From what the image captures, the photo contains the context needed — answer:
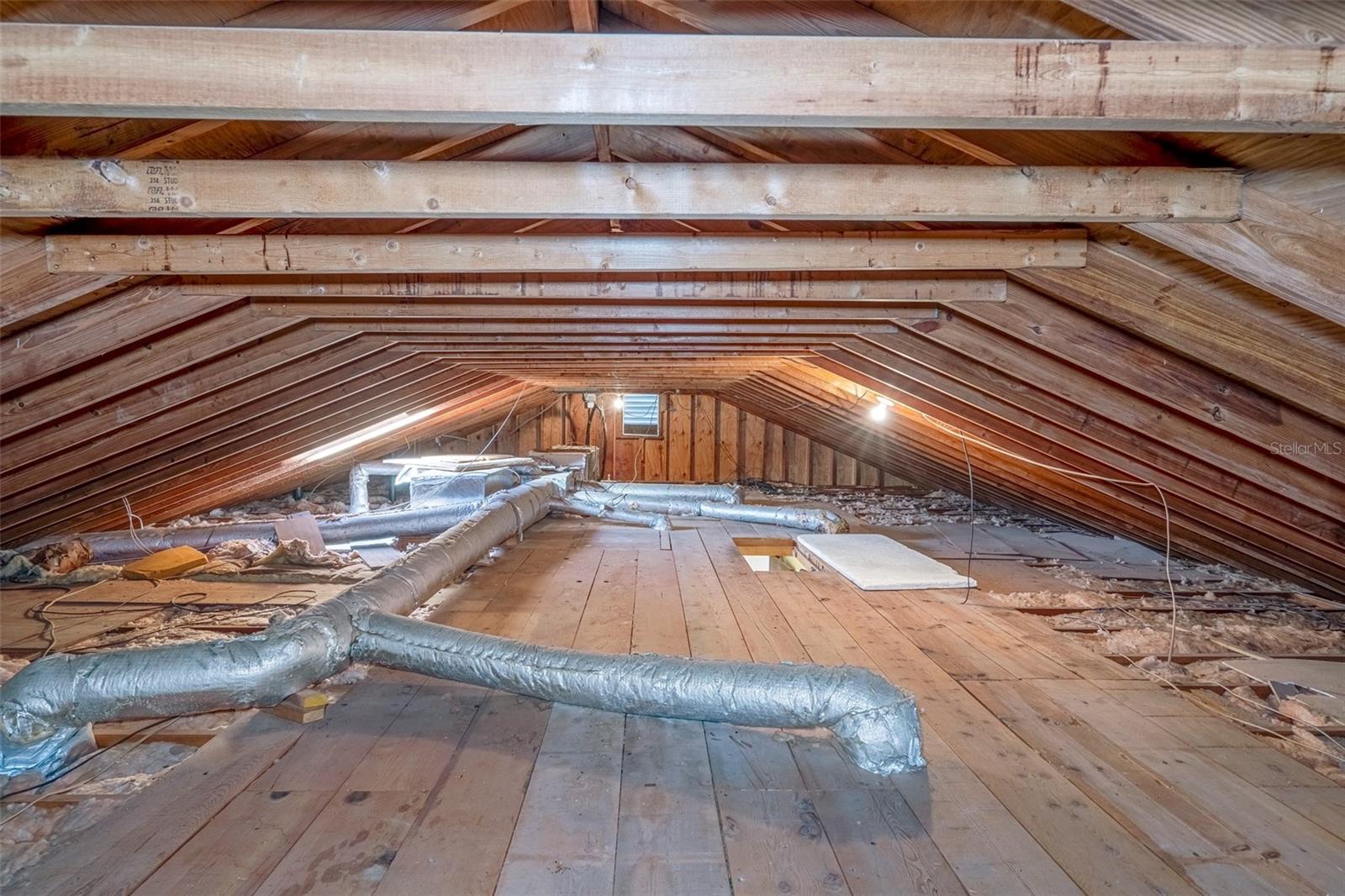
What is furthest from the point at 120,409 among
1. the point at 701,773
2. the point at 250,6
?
the point at 701,773

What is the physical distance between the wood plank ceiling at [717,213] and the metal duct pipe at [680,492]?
2.83 metres

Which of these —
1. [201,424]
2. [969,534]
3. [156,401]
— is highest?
[156,401]

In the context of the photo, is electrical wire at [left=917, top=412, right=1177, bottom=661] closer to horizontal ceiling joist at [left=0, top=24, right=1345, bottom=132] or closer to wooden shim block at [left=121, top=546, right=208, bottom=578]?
horizontal ceiling joist at [left=0, top=24, right=1345, bottom=132]

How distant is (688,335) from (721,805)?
10.1 ft

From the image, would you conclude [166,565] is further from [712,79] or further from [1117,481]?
[1117,481]

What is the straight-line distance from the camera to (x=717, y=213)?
6.20 feet

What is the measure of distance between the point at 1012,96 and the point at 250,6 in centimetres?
174

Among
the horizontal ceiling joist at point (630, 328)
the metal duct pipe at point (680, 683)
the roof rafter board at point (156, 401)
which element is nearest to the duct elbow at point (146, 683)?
the metal duct pipe at point (680, 683)

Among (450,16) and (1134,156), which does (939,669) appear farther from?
(450,16)

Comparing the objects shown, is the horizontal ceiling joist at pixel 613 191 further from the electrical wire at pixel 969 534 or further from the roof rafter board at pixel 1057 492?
the roof rafter board at pixel 1057 492

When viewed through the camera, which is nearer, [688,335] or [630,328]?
[630,328]

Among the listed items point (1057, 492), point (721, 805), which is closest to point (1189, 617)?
point (1057, 492)

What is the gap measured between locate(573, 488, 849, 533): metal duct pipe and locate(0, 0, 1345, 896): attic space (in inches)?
69.3

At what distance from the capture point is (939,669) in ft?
9.11
